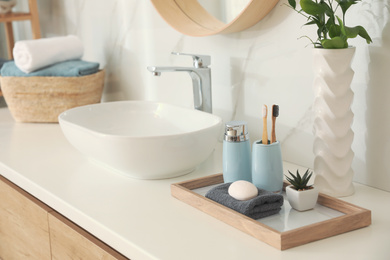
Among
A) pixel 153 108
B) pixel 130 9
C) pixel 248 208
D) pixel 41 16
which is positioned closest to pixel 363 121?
pixel 248 208

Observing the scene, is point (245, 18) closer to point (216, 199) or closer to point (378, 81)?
point (378, 81)

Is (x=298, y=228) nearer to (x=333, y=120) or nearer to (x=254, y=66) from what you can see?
(x=333, y=120)

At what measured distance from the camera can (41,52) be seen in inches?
76.7

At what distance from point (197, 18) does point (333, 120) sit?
652 millimetres

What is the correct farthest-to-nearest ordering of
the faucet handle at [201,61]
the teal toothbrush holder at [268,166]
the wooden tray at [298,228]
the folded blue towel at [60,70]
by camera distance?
1. the folded blue towel at [60,70]
2. the faucet handle at [201,61]
3. the teal toothbrush holder at [268,166]
4. the wooden tray at [298,228]

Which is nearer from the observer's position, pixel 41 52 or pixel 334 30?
pixel 334 30

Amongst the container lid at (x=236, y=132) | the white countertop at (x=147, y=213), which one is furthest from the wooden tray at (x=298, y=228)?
the container lid at (x=236, y=132)

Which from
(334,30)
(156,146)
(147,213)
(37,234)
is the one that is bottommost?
(37,234)

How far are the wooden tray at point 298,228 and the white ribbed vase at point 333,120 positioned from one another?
0.09 metres

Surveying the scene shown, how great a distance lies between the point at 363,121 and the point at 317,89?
0.16m

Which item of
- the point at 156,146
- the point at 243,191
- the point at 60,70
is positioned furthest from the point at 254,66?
the point at 60,70

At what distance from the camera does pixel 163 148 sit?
128 centimetres

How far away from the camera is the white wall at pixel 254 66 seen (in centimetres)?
119

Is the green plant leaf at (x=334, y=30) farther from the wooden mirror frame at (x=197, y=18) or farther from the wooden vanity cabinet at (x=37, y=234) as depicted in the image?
the wooden vanity cabinet at (x=37, y=234)
